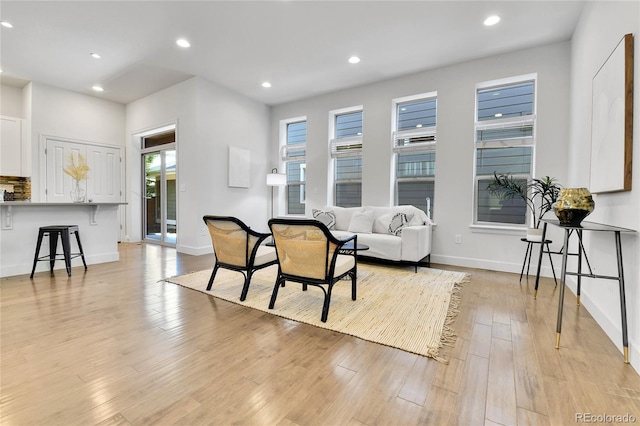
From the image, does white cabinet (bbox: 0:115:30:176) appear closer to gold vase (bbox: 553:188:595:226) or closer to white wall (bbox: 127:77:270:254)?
white wall (bbox: 127:77:270:254)

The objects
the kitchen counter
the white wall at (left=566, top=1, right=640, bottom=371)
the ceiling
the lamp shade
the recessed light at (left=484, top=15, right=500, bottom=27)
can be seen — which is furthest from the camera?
the lamp shade

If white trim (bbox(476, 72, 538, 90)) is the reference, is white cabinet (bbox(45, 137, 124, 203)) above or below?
below

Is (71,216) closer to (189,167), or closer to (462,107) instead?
(189,167)

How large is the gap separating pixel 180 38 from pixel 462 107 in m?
4.18

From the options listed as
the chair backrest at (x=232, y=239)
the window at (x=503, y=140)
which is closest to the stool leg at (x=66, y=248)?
the chair backrest at (x=232, y=239)

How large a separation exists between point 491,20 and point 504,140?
166 centimetres

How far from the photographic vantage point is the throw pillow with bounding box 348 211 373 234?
4727 mm

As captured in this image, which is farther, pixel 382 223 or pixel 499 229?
pixel 382 223

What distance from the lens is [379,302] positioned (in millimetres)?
2850

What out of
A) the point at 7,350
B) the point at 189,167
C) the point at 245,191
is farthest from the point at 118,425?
the point at 245,191

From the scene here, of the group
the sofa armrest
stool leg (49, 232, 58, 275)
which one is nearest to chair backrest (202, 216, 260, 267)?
the sofa armrest

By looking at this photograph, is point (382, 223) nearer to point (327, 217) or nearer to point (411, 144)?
point (327, 217)

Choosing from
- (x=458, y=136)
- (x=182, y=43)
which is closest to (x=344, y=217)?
(x=458, y=136)

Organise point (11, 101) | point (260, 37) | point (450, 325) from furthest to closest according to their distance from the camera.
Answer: point (11, 101) → point (260, 37) → point (450, 325)
